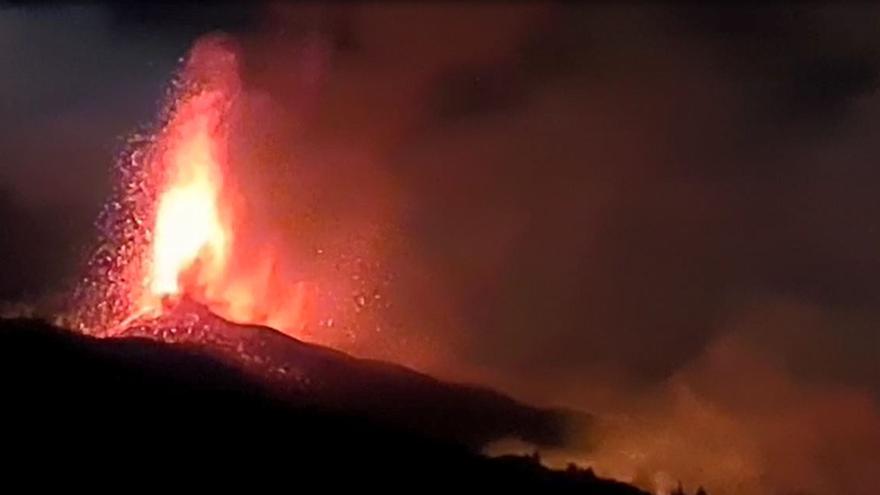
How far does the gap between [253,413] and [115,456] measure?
4151 millimetres

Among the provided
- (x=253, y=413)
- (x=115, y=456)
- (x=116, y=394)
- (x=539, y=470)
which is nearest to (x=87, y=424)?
(x=115, y=456)

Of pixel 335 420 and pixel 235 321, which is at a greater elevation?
pixel 235 321

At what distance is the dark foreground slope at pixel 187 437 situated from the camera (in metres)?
15.2

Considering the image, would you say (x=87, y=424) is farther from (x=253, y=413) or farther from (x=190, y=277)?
(x=190, y=277)

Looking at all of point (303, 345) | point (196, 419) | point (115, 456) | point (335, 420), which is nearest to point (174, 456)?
point (115, 456)

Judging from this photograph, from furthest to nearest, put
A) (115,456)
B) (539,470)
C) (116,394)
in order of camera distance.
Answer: (539,470) → (116,394) → (115,456)

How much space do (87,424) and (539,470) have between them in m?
7.00

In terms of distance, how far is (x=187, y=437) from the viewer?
16.9 m

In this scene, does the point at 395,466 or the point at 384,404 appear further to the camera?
the point at 384,404

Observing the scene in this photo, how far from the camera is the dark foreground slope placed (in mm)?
15195

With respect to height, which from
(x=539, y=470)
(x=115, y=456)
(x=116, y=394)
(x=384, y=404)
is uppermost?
(x=384, y=404)

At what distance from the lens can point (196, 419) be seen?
18.0m

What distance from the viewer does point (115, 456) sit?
1526 centimetres

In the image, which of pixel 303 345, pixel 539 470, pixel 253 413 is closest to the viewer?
pixel 253 413
